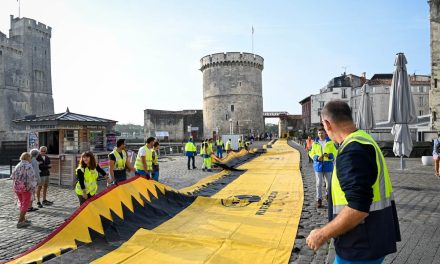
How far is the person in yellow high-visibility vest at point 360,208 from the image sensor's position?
2.16 meters

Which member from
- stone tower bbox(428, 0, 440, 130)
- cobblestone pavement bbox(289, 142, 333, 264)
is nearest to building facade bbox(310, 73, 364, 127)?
stone tower bbox(428, 0, 440, 130)

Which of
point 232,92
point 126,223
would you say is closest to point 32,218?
point 126,223

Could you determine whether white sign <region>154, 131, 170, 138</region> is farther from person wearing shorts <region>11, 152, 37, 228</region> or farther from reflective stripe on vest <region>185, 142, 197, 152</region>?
person wearing shorts <region>11, 152, 37, 228</region>

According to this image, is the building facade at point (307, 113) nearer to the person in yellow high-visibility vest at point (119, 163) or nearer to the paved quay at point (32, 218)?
the paved quay at point (32, 218)

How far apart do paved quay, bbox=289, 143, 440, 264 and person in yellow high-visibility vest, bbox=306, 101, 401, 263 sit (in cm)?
222

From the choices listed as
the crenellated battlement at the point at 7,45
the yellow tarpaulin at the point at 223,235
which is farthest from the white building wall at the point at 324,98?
the yellow tarpaulin at the point at 223,235

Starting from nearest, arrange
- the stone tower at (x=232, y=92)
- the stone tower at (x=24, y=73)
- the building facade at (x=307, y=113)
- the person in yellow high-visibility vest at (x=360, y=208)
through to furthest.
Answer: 1. the person in yellow high-visibility vest at (x=360, y=208)
2. the stone tower at (x=24, y=73)
3. the stone tower at (x=232, y=92)
4. the building facade at (x=307, y=113)

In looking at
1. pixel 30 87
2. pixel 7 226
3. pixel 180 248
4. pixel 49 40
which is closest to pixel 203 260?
pixel 180 248

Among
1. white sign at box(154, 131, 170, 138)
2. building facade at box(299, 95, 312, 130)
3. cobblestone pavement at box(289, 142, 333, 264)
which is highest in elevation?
building facade at box(299, 95, 312, 130)

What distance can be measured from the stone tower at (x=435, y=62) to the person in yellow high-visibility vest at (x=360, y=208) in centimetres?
2443

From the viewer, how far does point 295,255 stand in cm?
502

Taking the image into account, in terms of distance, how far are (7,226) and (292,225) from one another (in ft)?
19.6

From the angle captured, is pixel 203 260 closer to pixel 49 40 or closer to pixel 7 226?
pixel 7 226

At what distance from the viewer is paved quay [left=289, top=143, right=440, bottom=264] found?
4.64 m
